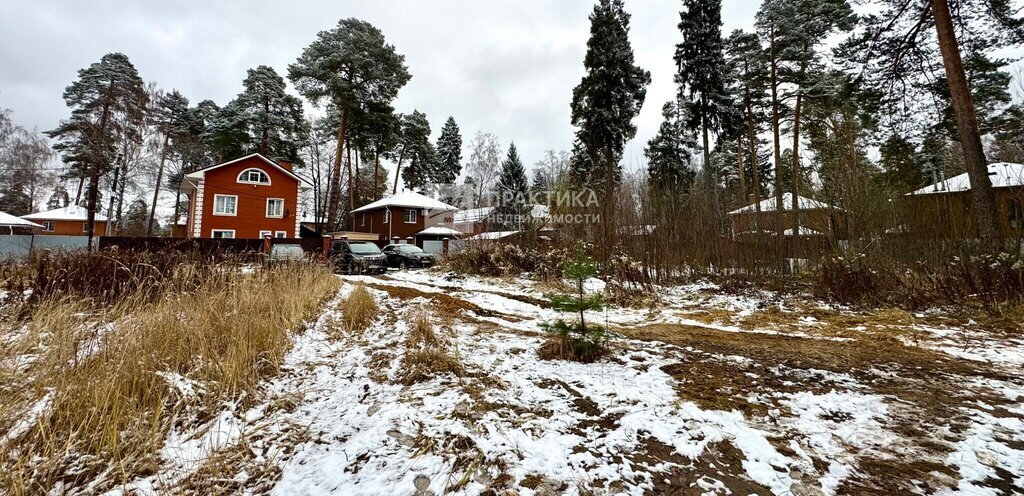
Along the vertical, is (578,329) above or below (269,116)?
below

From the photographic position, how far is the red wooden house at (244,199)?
20.8 metres

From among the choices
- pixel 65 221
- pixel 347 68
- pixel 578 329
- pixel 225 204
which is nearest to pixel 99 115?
pixel 225 204

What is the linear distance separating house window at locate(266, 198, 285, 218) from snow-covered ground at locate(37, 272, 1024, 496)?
23.3 m

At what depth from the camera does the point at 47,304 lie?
3.94 metres

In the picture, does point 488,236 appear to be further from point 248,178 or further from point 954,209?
point 248,178

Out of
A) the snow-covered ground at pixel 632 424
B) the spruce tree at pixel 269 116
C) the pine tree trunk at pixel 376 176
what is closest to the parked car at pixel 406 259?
the snow-covered ground at pixel 632 424

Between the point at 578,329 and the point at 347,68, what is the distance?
24.2 meters

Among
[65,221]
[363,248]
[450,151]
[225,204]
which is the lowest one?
[363,248]

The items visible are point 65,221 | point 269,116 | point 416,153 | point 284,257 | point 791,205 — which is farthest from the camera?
point 416,153

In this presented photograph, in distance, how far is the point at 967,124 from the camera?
605 centimetres

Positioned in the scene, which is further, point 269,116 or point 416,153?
point 416,153

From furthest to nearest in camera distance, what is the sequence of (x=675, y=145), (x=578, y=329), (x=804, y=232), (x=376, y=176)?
(x=376, y=176), (x=675, y=145), (x=804, y=232), (x=578, y=329)

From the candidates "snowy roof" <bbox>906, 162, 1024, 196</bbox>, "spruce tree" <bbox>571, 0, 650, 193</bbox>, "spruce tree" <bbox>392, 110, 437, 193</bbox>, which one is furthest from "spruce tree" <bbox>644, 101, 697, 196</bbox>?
"spruce tree" <bbox>392, 110, 437, 193</bbox>

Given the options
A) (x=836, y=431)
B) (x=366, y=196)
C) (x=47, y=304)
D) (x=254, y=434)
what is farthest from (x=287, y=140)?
(x=836, y=431)
